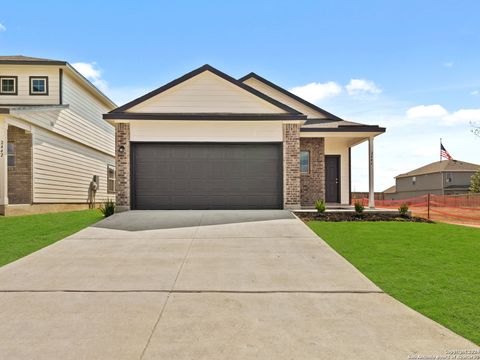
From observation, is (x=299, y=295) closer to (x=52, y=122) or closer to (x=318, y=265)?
(x=318, y=265)

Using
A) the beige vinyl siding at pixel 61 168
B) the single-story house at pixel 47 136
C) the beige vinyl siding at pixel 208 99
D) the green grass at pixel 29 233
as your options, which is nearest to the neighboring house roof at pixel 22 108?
the single-story house at pixel 47 136

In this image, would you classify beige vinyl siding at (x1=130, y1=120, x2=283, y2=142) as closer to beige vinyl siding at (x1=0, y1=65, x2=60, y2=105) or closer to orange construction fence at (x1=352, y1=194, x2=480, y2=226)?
orange construction fence at (x1=352, y1=194, x2=480, y2=226)

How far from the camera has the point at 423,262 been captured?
6988 mm

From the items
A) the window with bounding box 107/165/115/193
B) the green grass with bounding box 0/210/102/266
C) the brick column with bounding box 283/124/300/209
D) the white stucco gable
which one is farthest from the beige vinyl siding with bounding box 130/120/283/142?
the window with bounding box 107/165/115/193

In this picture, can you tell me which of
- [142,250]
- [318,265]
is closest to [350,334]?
[318,265]

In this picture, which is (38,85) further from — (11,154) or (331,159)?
(331,159)

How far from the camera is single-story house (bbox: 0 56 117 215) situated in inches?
587

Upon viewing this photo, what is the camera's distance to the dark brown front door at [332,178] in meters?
17.6

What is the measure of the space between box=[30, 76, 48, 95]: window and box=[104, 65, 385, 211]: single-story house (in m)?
6.41

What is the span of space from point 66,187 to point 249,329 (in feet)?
54.7

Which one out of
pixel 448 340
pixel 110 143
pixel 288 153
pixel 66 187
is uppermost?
pixel 110 143

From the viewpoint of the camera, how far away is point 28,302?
5.10 m

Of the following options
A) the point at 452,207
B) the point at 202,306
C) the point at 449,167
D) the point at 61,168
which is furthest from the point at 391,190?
the point at 202,306

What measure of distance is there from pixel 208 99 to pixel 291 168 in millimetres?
4202
